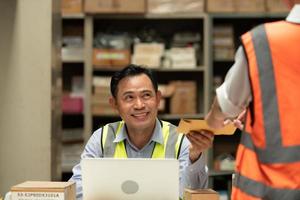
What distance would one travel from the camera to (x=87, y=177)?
1.76m

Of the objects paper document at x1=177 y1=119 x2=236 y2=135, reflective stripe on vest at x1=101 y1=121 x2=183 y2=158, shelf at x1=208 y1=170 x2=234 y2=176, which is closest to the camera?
paper document at x1=177 y1=119 x2=236 y2=135

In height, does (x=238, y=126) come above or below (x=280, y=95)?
below

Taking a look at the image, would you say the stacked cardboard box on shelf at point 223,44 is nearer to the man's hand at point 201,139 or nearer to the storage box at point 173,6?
the storage box at point 173,6

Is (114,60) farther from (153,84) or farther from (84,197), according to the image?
(84,197)

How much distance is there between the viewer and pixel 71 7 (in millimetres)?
4238

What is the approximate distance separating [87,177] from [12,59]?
1.06 meters

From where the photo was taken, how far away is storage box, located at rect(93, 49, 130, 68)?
13.8ft

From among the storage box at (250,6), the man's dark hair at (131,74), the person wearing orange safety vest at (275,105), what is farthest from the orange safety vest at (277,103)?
the storage box at (250,6)

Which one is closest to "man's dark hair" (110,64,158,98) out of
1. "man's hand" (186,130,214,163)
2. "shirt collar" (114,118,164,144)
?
"shirt collar" (114,118,164,144)

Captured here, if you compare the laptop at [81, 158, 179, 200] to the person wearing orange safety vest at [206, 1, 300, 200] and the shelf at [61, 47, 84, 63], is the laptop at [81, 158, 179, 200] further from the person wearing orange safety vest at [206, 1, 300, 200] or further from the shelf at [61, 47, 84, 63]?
the shelf at [61, 47, 84, 63]

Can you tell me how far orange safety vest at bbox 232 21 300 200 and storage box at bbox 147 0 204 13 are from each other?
3.05 meters

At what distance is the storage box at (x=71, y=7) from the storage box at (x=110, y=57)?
382mm

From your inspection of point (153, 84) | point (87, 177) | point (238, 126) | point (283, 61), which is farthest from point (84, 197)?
point (283, 61)

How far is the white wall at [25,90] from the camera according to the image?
2521 mm
